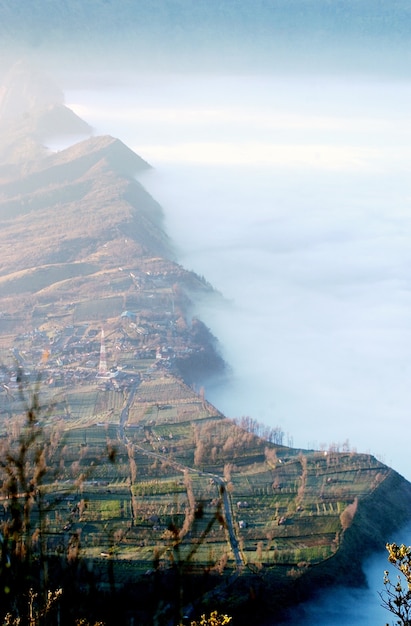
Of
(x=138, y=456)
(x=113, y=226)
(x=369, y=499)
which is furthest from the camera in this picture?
(x=113, y=226)

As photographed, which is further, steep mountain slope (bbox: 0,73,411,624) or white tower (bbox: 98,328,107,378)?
white tower (bbox: 98,328,107,378)

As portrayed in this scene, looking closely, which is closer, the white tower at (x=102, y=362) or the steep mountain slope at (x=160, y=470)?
the steep mountain slope at (x=160, y=470)

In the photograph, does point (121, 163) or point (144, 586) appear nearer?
point (144, 586)

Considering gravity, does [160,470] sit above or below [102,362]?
below

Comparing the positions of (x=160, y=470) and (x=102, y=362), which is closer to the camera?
(x=160, y=470)

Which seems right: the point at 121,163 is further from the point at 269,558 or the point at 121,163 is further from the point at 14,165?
the point at 269,558

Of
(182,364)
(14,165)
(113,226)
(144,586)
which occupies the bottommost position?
(144,586)

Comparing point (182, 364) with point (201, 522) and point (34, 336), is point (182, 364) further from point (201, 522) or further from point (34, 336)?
point (201, 522)

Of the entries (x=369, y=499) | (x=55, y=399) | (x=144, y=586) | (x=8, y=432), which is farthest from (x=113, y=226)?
(x=144, y=586)

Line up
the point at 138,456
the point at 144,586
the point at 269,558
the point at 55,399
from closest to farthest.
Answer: the point at 144,586, the point at 269,558, the point at 138,456, the point at 55,399

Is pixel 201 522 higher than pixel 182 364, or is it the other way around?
pixel 182 364
